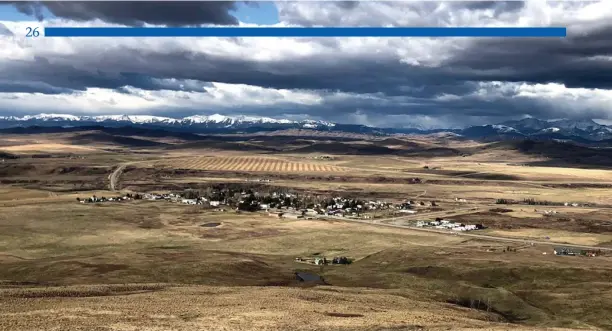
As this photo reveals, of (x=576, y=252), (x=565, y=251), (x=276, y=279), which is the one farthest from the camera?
(x=576, y=252)

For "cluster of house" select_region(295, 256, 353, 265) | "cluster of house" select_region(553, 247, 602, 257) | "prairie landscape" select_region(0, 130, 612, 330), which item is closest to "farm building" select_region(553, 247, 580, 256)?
"cluster of house" select_region(553, 247, 602, 257)

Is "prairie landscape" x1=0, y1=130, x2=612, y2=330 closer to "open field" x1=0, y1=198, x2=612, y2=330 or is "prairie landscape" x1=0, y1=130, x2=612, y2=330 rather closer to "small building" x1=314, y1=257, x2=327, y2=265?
"open field" x1=0, y1=198, x2=612, y2=330

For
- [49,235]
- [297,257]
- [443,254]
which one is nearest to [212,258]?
[297,257]

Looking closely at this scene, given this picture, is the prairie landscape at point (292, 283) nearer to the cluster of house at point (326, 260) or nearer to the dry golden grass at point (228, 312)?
the dry golden grass at point (228, 312)

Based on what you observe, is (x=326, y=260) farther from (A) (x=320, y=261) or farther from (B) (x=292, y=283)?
(B) (x=292, y=283)

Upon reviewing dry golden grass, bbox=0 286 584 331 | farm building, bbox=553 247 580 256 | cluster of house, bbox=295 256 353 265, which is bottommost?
cluster of house, bbox=295 256 353 265

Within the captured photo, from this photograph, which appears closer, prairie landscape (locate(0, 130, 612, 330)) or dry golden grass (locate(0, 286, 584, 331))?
dry golden grass (locate(0, 286, 584, 331))

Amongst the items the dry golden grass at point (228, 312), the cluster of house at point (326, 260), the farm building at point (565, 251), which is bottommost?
the cluster of house at point (326, 260)

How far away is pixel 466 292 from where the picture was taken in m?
116

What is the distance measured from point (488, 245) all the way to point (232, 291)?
111 m

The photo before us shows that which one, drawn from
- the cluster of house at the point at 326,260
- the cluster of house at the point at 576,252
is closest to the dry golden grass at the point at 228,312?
the cluster of house at the point at 326,260

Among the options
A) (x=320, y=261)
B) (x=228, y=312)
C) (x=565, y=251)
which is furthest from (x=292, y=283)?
(x=565, y=251)

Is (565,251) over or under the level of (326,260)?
over

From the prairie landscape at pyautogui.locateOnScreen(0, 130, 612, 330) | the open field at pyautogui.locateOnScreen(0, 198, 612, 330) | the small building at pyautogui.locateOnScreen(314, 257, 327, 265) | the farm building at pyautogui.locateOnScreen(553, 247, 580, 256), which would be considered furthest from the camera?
the farm building at pyautogui.locateOnScreen(553, 247, 580, 256)
